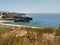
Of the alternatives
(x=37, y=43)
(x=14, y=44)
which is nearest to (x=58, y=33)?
(x=37, y=43)

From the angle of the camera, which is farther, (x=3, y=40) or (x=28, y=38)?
(x=28, y=38)

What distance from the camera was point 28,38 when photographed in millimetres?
8469

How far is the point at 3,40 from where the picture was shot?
7.71 meters

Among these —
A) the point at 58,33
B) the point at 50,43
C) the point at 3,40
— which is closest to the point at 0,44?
the point at 3,40

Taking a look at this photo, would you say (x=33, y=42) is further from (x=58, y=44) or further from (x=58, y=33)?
(x=58, y=33)

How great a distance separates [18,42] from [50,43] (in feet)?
3.80

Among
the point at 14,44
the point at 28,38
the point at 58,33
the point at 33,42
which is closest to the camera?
the point at 14,44

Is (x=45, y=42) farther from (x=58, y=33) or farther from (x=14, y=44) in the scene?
(x=58, y=33)

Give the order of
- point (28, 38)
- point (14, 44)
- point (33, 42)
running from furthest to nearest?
point (28, 38), point (33, 42), point (14, 44)

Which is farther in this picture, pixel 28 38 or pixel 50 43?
pixel 28 38

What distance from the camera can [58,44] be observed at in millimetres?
7664

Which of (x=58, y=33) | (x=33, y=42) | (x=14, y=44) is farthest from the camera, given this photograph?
(x=58, y=33)

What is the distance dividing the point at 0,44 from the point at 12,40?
20.1 inches

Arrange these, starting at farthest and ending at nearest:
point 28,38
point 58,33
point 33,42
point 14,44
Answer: point 58,33 → point 28,38 → point 33,42 → point 14,44
